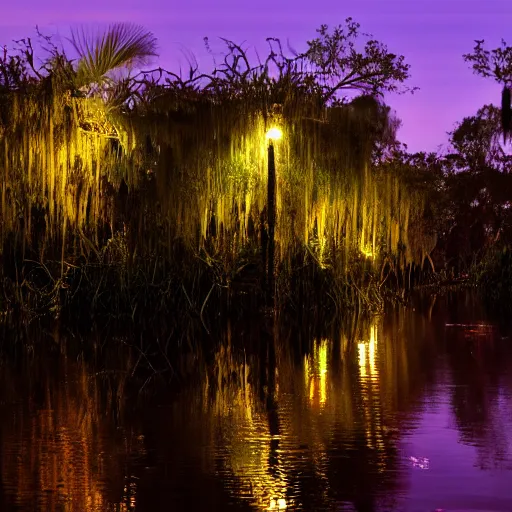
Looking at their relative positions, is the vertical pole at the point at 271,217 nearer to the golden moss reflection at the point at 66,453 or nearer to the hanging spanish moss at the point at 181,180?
the hanging spanish moss at the point at 181,180

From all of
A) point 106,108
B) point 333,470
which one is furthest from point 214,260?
point 333,470

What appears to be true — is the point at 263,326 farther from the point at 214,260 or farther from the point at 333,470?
the point at 333,470

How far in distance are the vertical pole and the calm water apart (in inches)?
306

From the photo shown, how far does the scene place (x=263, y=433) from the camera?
9.40 m

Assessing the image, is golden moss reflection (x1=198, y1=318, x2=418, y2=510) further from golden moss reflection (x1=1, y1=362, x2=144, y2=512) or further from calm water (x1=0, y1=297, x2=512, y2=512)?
golden moss reflection (x1=1, y1=362, x2=144, y2=512)

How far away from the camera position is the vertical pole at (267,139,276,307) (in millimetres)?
23578

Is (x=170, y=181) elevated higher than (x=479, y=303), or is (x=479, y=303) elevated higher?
(x=170, y=181)

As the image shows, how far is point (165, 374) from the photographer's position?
13750 millimetres

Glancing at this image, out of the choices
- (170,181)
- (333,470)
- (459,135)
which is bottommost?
(333,470)

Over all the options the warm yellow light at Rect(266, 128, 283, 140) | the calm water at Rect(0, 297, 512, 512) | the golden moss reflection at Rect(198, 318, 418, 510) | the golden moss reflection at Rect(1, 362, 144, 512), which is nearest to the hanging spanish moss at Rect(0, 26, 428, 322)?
the warm yellow light at Rect(266, 128, 283, 140)

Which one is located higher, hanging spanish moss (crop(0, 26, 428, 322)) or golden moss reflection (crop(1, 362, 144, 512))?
hanging spanish moss (crop(0, 26, 428, 322))

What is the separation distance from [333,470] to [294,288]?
17325 mm

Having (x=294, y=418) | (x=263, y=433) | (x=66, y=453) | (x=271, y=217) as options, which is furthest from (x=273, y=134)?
(x=66, y=453)

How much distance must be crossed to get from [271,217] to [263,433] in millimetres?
14764
